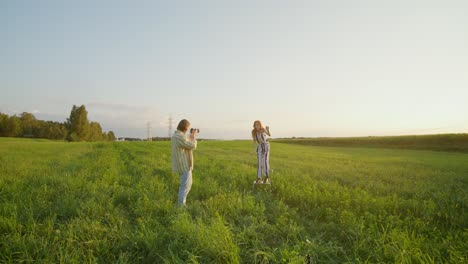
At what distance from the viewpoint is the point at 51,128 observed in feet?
301

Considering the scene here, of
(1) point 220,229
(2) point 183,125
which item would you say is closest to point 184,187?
(2) point 183,125

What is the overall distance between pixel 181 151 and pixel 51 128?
111 m

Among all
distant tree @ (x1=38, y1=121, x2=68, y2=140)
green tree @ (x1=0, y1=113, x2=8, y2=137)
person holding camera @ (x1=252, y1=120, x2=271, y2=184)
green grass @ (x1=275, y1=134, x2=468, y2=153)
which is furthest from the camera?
distant tree @ (x1=38, y1=121, x2=68, y2=140)

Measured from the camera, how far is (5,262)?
344 cm

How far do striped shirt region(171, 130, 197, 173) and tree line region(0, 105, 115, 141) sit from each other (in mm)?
88278

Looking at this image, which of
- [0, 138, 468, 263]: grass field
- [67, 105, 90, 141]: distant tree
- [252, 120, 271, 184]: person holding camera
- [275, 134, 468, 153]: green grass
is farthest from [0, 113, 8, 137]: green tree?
[275, 134, 468, 153]: green grass

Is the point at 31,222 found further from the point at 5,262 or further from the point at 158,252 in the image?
the point at 158,252

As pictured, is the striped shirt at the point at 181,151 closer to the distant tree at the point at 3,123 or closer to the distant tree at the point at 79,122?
the distant tree at the point at 79,122

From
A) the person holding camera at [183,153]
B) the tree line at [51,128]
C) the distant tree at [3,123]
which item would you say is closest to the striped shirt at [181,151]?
the person holding camera at [183,153]

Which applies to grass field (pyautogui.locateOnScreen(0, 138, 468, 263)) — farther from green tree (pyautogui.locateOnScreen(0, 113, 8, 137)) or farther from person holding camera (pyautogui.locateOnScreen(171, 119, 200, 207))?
green tree (pyautogui.locateOnScreen(0, 113, 8, 137))

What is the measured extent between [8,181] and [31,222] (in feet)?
18.4

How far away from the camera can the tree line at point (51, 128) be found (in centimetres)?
8138

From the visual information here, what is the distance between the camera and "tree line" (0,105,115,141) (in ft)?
267

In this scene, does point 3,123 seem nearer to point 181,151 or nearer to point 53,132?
point 53,132
